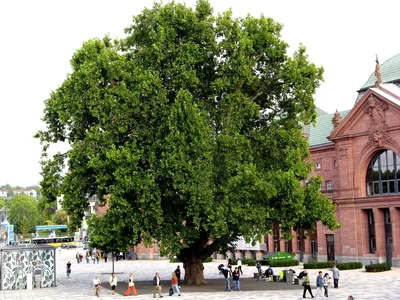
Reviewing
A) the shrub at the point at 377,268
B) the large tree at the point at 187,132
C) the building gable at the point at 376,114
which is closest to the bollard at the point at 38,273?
the large tree at the point at 187,132

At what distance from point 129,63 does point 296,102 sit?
12.6 meters

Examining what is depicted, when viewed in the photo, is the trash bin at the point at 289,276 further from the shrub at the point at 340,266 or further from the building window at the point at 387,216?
the building window at the point at 387,216

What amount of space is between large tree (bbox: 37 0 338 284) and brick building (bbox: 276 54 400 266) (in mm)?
18322

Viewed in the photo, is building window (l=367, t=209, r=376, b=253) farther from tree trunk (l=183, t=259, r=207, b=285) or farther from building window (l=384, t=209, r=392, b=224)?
tree trunk (l=183, t=259, r=207, b=285)

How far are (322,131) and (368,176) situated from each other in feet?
39.9

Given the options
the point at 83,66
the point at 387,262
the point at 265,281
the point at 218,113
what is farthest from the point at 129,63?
the point at 387,262

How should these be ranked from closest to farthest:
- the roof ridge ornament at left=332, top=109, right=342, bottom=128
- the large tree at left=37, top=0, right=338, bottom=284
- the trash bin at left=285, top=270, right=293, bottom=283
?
the large tree at left=37, top=0, right=338, bottom=284 → the trash bin at left=285, top=270, right=293, bottom=283 → the roof ridge ornament at left=332, top=109, right=342, bottom=128

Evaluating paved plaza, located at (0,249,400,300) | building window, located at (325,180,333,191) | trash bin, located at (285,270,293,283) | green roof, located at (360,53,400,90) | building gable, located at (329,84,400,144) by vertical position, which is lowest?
paved plaza, located at (0,249,400,300)

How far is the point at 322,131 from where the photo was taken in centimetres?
7162

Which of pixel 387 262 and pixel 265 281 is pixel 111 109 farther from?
pixel 387 262

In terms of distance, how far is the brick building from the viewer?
57.4 m

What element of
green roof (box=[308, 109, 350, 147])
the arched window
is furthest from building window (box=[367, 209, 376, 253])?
green roof (box=[308, 109, 350, 147])

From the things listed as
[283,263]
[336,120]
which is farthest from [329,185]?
[283,263]

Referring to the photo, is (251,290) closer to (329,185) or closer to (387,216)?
(387,216)
